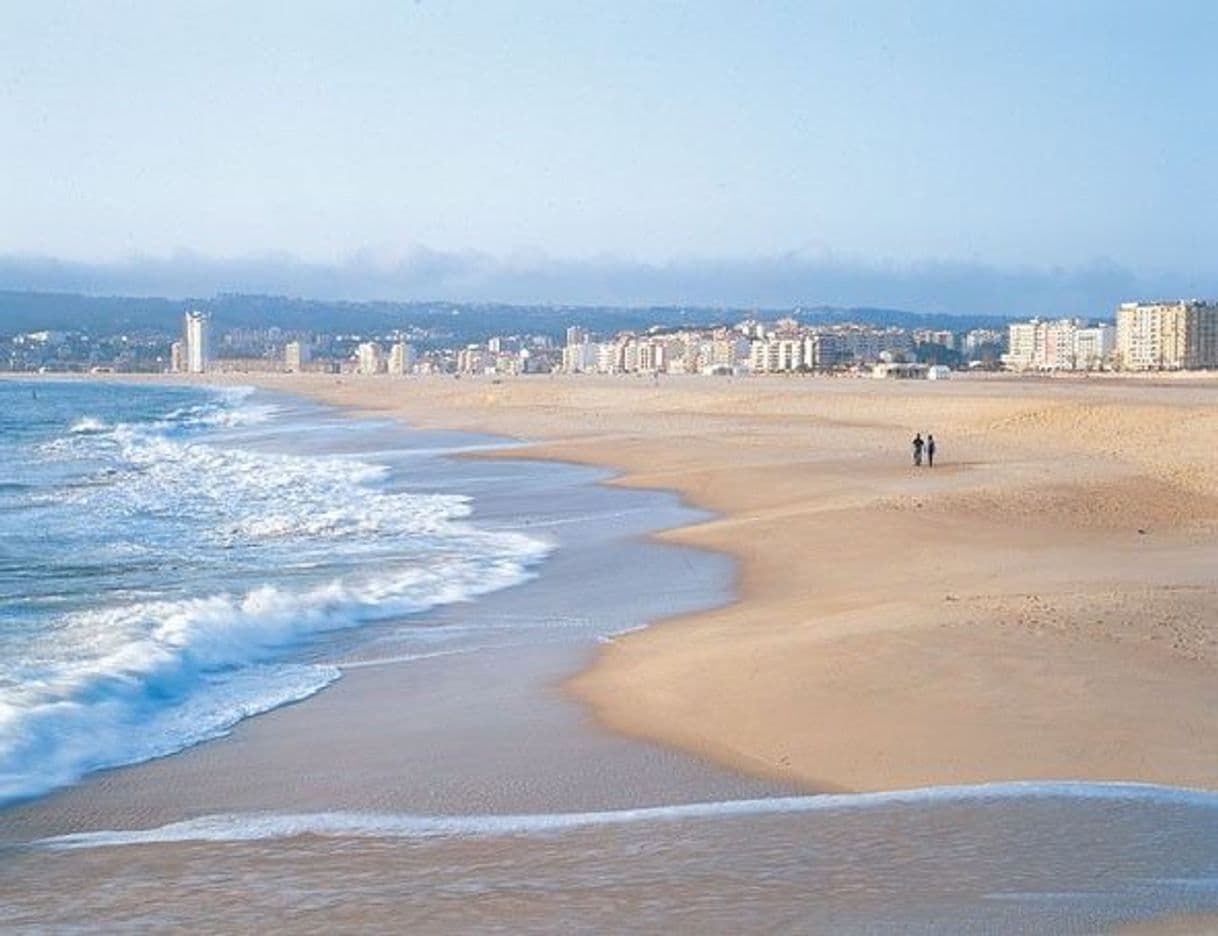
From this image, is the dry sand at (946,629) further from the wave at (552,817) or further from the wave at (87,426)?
the wave at (87,426)

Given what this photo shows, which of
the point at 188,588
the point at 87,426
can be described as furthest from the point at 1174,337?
the point at 188,588

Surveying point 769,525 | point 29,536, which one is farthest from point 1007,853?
point 29,536

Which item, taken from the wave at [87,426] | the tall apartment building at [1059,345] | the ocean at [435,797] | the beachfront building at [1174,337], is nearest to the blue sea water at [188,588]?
the ocean at [435,797]

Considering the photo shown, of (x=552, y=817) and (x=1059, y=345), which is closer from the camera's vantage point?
(x=552, y=817)

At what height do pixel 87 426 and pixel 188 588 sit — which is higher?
pixel 188 588

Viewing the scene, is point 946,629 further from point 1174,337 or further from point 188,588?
point 1174,337

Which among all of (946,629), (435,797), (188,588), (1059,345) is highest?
(1059,345)
